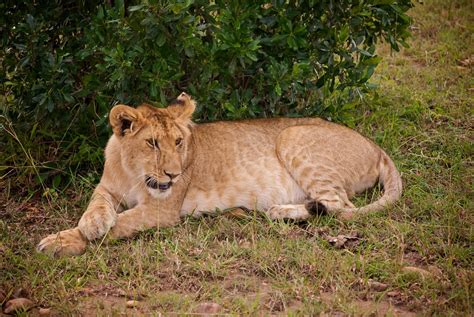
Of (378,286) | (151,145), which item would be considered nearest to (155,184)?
(151,145)

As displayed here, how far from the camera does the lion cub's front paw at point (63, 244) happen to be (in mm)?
4297

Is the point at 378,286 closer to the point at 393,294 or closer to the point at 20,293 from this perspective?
the point at 393,294

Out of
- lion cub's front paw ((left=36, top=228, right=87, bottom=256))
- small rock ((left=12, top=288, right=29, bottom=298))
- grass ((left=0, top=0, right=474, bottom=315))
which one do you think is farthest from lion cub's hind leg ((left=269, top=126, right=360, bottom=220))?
small rock ((left=12, top=288, right=29, bottom=298))

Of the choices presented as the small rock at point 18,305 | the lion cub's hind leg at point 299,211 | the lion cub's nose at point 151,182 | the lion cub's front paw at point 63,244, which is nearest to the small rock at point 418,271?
the lion cub's hind leg at point 299,211

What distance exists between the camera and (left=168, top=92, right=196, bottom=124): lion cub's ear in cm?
489

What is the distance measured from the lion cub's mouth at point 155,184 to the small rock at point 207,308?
1.15 meters

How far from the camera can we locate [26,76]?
219 inches

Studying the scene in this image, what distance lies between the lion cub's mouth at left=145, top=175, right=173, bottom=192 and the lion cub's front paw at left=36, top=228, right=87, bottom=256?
22.2 inches

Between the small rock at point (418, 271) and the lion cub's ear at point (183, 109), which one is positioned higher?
the lion cub's ear at point (183, 109)

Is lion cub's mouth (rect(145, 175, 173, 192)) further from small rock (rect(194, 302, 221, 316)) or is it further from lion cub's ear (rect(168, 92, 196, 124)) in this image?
small rock (rect(194, 302, 221, 316))

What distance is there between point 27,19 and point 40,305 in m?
2.45

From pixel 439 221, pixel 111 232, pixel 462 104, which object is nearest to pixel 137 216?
pixel 111 232

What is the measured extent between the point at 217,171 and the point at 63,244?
1387mm

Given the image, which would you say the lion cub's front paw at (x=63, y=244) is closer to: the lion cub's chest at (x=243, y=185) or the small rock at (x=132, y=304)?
the small rock at (x=132, y=304)
